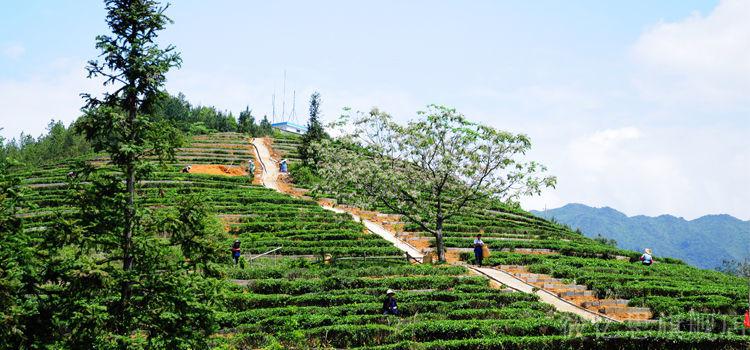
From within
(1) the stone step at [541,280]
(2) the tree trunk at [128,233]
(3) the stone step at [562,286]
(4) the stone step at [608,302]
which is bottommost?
(4) the stone step at [608,302]

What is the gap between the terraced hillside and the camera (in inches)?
823

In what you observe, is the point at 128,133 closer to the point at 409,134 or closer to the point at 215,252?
the point at 215,252

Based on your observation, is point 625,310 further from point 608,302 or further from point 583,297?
point 583,297

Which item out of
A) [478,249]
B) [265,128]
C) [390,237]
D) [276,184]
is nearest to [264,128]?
[265,128]

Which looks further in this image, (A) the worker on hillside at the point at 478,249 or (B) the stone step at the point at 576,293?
(A) the worker on hillside at the point at 478,249

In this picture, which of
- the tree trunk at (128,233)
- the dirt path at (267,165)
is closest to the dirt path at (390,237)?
the dirt path at (267,165)

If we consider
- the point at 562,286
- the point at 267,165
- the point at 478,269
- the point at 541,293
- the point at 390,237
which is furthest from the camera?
the point at 267,165

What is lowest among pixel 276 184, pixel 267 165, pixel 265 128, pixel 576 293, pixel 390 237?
pixel 576 293

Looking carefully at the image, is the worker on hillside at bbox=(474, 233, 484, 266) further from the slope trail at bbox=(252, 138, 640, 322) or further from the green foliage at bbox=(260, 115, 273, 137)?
the green foliage at bbox=(260, 115, 273, 137)

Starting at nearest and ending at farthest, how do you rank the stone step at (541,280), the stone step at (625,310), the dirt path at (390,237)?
the stone step at (625,310) → the stone step at (541,280) → the dirt path at (390,237)

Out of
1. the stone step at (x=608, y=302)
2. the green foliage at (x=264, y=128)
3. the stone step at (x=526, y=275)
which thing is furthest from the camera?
the green foliage at (x=264, y=128)

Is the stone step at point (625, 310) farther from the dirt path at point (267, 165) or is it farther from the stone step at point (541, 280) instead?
the dirt path at point (267, 165)

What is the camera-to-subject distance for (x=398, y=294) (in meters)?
26.1

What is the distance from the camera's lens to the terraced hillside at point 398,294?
20.9 m
